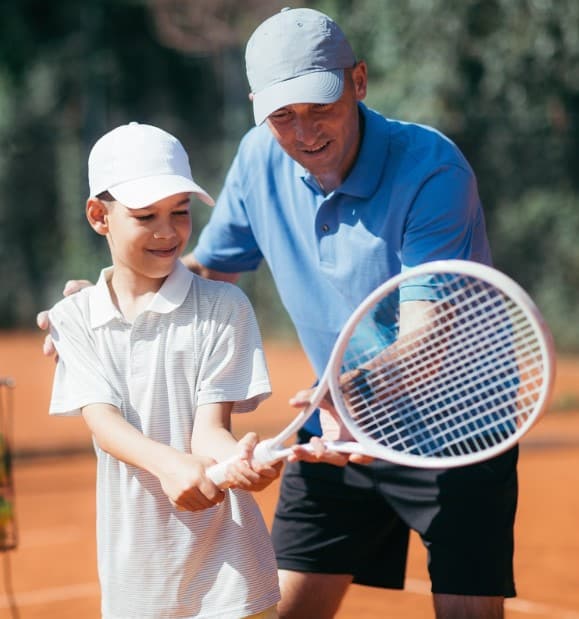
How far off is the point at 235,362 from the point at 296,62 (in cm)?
64

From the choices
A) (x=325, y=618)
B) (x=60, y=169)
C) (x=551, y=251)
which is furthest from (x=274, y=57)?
(x=60, y=169)

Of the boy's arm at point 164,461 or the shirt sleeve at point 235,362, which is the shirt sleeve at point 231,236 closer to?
the shirt sleeve at point 235,362

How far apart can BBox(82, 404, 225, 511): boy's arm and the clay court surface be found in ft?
6.19

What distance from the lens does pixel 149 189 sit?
244cm

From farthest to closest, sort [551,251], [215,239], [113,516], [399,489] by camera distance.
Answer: [551,251]
[215,239]
[399,489]
[113,516]

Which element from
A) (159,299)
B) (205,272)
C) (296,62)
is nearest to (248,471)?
→ (159,299)

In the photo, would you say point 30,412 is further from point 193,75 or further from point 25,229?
point 193,75

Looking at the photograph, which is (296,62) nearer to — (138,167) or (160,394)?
(138,167)

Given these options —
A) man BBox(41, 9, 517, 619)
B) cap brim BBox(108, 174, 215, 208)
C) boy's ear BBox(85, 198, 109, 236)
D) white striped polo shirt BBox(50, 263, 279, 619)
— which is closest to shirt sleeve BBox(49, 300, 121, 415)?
white striped polo shirt BBox(50, 263, 279, 619)

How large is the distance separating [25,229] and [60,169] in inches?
40.3

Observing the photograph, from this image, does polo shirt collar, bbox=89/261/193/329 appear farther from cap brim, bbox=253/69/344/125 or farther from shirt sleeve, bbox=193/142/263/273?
shirt sleeve, bbox=193/142/263/273

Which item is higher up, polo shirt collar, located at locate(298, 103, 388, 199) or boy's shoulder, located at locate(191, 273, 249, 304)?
polo shirt collar, located at locate(298, 103, 388, 199)

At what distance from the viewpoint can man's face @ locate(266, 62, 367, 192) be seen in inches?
105

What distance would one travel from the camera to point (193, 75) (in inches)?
768
